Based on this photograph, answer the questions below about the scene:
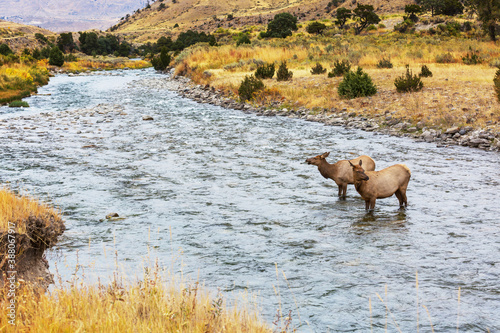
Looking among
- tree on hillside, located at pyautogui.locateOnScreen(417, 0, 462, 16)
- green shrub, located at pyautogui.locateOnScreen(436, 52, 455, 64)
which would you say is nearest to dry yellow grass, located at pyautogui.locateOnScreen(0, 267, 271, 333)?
green shrub, located at pyautogui.locateOnScreen(436, 52, 455, 64)

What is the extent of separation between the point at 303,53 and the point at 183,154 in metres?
29.7

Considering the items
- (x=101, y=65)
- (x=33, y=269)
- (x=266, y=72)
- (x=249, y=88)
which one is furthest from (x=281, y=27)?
(x=33, y=269)

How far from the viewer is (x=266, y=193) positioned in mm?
11008

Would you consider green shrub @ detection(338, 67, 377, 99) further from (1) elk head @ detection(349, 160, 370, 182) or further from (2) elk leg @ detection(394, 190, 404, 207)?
(1) elk head @ detection(349, 160, 370, 182)

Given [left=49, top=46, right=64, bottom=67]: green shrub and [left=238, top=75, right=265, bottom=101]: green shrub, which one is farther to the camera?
[left=49, top=46, right=64, bottom=67]: green shrub

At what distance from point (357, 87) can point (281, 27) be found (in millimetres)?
57836

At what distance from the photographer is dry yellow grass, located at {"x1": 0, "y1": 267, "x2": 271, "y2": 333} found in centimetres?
389

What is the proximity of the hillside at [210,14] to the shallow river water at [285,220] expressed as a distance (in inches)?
4129

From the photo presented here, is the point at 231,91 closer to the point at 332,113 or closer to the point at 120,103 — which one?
the point at 120,103

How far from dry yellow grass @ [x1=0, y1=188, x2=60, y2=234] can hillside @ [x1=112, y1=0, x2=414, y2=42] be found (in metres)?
113

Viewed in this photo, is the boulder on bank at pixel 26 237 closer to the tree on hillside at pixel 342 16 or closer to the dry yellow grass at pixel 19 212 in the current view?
the dry yellow grass at pixel 19 212

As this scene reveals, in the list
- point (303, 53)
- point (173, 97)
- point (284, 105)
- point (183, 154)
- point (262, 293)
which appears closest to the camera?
point (262, 293)

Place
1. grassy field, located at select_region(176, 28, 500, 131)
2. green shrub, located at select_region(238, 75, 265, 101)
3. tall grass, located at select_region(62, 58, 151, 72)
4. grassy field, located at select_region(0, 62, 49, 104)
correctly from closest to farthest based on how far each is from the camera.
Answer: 1. grassy field, located at select_region(176, 28, 500, 131)
2. green shrub, located at select_region(238, 75, 265, 101)
3. grassy field, located at select_region(0, 62, 49, 104)
4. tall grass, located at select_region(62, 58, 151, 72)

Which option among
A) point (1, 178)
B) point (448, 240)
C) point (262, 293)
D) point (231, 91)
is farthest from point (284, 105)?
point (262, 293)
